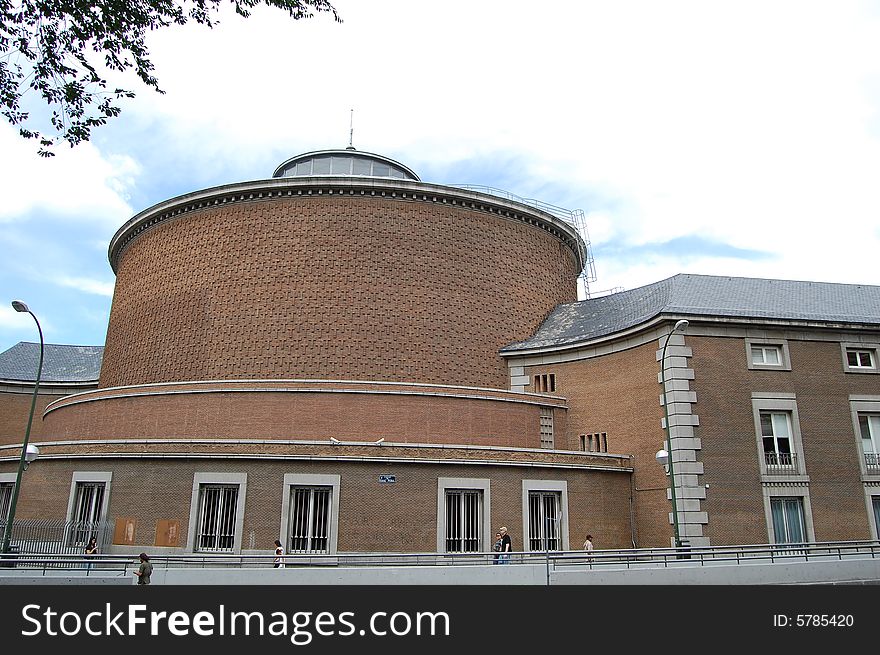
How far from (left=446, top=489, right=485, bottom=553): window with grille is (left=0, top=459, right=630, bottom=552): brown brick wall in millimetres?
558

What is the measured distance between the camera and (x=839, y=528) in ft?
79.4

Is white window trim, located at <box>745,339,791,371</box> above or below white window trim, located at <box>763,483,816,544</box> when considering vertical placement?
above

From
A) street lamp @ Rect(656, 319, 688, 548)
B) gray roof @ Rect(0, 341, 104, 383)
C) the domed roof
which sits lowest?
street lamp @ Rect(656, 319, 688, 548)

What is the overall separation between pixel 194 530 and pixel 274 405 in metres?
6.63

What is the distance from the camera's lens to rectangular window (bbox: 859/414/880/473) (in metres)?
25.3

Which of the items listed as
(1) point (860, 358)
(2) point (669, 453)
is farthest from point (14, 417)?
(1) point (860, 358)

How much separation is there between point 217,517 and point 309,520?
3232 mm

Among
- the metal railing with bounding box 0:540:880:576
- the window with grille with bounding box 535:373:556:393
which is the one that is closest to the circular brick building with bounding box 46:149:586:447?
the window with grille with bounding box 535:373:556:393

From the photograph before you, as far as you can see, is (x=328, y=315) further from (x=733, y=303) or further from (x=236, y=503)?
(x=733, y=303)

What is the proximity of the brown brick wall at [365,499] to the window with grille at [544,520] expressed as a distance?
1.80 ft

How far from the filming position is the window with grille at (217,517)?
2308 cm

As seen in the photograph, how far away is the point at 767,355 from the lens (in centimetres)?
2600

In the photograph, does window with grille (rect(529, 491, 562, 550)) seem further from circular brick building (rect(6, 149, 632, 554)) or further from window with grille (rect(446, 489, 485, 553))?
window with grille (rect(446, 489, 485, 553))

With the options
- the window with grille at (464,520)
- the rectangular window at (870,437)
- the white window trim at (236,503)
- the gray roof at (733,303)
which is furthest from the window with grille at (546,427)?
the white window trim at (236,503)
